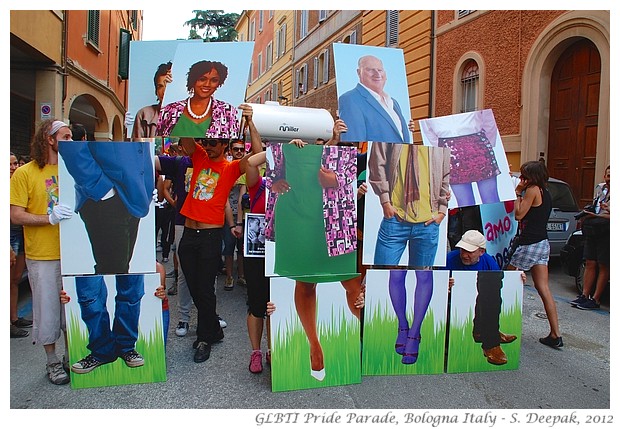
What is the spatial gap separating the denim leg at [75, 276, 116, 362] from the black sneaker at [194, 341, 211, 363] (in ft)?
2.45

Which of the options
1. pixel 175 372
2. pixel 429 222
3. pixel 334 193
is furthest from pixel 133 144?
pixel 429 222

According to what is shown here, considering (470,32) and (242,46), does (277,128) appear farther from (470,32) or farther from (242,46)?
(470,32)

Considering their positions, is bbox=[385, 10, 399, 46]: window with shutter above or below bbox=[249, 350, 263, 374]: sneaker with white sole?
above

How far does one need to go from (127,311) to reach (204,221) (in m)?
0.95

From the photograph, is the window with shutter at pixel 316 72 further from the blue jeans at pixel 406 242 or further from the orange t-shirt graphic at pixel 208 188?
the blue jeans at pixel 406 242

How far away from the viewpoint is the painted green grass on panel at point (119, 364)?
11.7 ft

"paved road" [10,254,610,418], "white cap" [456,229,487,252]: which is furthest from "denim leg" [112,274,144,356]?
"white cap" [456,229,487,252]

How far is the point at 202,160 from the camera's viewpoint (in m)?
4.22

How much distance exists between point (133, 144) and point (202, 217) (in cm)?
86

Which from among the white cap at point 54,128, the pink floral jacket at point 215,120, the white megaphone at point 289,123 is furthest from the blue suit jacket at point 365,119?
the white megaphone at point 289,123

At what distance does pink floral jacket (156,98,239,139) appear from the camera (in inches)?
152

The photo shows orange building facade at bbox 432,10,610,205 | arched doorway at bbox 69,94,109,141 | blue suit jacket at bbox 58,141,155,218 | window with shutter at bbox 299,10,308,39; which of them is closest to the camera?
blue suit jacket at bbox 58,141,155,218

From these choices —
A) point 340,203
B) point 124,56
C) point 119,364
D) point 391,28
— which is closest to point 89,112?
point 391,28

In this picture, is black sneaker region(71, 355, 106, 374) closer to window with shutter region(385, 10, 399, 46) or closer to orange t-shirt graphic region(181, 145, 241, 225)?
orange t-shirt graphic region(181, 145, 241, 225)
